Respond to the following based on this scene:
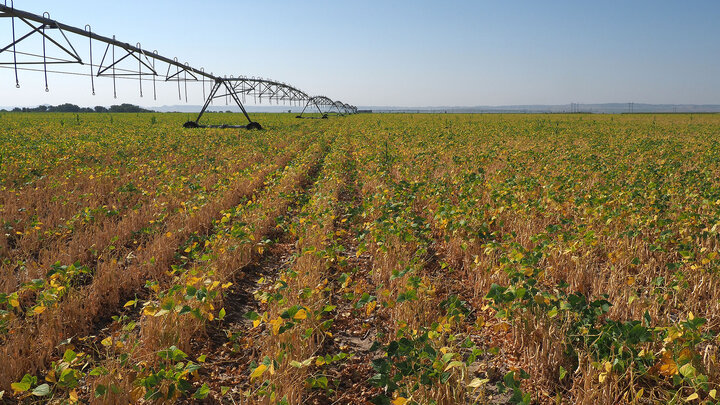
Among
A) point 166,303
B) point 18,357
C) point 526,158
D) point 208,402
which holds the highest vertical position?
point 526,158

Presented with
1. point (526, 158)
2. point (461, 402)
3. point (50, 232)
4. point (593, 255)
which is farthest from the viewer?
point (526, 158)

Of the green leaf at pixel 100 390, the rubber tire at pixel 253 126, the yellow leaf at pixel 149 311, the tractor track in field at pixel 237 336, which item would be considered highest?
the rubber tire at pixel 253 126

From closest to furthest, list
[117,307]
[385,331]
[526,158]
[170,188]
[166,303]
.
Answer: [166,303]
[385,331]
[117,307]
[170,188]
[526,158]

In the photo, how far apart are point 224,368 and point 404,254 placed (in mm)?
2765

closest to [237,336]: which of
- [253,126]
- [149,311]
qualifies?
[149,311]

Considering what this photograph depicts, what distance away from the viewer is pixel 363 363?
352 centimetres

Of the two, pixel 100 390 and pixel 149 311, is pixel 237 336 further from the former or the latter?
pixel 100 390

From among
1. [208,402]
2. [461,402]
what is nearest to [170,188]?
[208,402]

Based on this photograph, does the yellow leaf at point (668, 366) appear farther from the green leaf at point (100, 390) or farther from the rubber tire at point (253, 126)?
the rubber tire at point (253, 126)

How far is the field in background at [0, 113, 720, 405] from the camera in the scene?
113 inches

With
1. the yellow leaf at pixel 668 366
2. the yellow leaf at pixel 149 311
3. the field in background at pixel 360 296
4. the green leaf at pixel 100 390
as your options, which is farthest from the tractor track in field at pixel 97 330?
the yellow leaf at pixel 668 366

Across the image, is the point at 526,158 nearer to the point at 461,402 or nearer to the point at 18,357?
the point at 461,402

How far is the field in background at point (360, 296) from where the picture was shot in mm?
2869

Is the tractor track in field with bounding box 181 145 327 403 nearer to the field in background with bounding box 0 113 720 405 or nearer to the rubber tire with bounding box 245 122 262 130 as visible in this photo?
the field in background with bounding box 0 113 720 405
